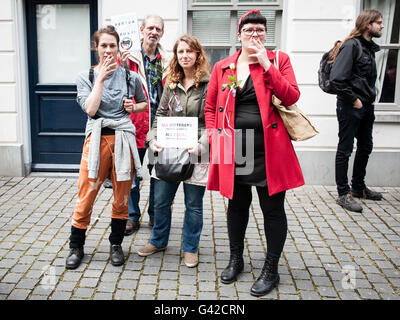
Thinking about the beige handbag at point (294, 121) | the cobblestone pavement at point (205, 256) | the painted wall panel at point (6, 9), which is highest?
the painted wall panel at point (6, 9)

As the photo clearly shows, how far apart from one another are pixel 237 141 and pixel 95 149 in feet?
3.81

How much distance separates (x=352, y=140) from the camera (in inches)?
220

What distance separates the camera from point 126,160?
375 centimetres

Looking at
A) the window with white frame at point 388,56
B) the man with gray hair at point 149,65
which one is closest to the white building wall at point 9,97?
the man with gray hair at point 149,65

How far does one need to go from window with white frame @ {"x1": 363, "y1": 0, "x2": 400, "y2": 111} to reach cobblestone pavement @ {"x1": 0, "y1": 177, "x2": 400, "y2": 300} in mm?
1674

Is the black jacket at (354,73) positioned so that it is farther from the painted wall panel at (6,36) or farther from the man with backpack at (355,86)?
the painted wall panel at (6,36)

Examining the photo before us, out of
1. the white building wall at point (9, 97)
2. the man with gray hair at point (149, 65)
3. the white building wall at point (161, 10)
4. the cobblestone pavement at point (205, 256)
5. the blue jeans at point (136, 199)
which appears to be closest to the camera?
the cobblestone pavement at point (205, 256)

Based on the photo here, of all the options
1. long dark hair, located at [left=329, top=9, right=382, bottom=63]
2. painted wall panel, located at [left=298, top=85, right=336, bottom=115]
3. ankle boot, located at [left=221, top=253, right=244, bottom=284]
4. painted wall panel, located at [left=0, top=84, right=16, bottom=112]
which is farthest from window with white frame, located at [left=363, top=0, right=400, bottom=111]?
painted wall panel, located at [left=0, top=84, right=16, bottom=112]

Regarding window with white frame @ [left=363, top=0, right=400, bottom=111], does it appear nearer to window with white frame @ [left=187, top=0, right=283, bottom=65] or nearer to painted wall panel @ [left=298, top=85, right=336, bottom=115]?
painted wall panel @ [left=298, top=85, right=336, bottom=115]

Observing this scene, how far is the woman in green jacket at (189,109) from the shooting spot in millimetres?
3662

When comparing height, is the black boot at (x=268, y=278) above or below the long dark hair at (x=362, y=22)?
below

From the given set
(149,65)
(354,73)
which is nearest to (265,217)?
(149,65)

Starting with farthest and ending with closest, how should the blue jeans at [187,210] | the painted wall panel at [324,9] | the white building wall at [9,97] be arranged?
the white building wall at [9,97], the painted wall panel at [324,9], the blue jeans at [187,210]

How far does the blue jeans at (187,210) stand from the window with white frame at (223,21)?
3.43 meters
